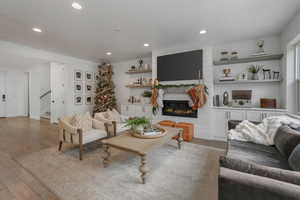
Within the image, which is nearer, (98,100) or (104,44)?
(104,44)

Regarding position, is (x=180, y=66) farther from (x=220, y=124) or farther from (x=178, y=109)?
(x=220, y=124)

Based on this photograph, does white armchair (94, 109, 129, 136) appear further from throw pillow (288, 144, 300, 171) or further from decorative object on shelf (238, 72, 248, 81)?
decorative object on shelf (238, 72, 248, 81)

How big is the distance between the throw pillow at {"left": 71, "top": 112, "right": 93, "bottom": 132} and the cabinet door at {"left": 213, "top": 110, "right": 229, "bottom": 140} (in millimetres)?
3325

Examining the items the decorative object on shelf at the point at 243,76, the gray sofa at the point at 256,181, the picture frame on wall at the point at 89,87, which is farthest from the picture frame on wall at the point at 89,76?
A: the gray sofa at the point at 256,181

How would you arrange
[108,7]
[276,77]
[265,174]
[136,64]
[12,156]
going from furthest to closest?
1. [136,64]
2. [276,77]
3. [12,156]
4. [108,7]
5. [265,174]

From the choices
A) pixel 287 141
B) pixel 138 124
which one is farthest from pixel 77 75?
pixel 287 141

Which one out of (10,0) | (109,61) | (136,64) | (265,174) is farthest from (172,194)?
(109,61)

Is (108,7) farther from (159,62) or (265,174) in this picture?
(265,174)

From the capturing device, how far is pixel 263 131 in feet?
7.52

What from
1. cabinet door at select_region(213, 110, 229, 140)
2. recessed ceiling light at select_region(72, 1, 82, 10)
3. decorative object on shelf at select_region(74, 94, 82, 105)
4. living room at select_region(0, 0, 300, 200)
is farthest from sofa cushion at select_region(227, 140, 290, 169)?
decorative object on shelf at select_region(74, 94, 82, 105)

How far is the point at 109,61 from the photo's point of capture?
634 centimetres

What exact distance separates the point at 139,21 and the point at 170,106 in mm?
2706

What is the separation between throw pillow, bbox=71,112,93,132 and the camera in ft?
9.55

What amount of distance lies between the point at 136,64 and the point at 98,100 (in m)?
2.29
